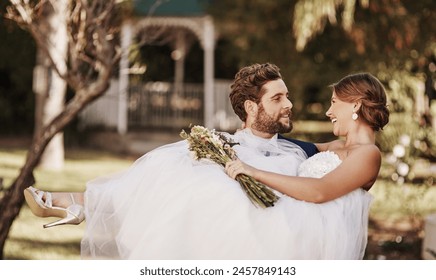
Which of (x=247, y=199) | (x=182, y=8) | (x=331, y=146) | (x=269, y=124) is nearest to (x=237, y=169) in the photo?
(x=247, y=199)

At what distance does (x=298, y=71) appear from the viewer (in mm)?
11234

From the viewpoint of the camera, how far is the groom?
3932 millimetres

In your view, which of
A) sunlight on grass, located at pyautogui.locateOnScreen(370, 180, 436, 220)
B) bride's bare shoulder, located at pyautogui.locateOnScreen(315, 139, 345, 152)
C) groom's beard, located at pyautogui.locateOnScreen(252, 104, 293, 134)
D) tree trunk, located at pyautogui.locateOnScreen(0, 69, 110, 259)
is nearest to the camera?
groom's beard, located at pyautogui.locateOnScreen(252, 104, 293, 134)

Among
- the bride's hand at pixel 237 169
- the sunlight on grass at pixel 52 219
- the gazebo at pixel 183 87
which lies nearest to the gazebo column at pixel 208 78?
the gazebo at pixel 183 87

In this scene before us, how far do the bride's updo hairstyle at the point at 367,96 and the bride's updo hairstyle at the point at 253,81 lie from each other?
0.34 m

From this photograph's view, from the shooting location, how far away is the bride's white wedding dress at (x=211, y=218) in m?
3.64

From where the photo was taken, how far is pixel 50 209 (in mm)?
3990

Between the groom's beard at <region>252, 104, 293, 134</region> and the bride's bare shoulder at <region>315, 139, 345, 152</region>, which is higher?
the groom's beard at <region>252, 104, 293, 134</region>

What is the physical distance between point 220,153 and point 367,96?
0.78m

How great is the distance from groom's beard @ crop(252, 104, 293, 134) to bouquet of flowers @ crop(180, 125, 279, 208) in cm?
21

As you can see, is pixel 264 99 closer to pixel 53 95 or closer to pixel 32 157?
pixel 32 157

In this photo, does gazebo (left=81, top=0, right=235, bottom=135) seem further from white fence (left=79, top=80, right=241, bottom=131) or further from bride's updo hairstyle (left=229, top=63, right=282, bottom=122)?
bride's updo hairstyle (left=229, top=63, right=282, bottom=122)

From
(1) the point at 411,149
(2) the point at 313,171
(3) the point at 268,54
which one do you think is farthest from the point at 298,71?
(2) the point at 313,171

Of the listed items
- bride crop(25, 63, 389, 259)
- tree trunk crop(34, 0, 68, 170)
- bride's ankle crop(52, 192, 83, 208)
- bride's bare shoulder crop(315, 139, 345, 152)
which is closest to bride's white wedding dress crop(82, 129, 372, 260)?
bride crop(25, 63, 389, 259)
